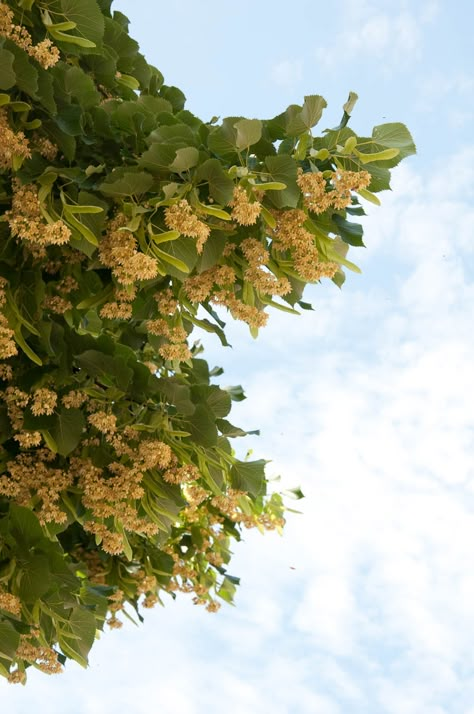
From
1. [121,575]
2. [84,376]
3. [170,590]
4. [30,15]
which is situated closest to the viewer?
[30,15]

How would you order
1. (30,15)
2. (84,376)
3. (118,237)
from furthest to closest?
(84,376)
(30,15)
(118,237)

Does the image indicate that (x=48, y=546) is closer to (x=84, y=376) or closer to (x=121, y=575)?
(x=84, y=376)

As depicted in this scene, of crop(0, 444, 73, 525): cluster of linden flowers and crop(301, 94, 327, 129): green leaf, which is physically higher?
crop(301, 94, 327, 129): green leaf

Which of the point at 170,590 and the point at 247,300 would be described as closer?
the point at 247,300

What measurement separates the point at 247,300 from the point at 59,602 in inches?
40.1

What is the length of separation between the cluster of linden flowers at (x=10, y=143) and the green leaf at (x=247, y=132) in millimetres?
545

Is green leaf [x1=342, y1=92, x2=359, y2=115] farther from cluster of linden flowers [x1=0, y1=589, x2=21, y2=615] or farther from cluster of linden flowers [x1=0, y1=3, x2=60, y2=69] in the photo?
cluster of linden flowers [x1=0, y1=589, x2=21, y2=615]

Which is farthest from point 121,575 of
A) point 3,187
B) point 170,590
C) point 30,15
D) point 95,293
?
point 30,15

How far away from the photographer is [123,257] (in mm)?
2051

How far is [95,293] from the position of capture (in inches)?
96.9

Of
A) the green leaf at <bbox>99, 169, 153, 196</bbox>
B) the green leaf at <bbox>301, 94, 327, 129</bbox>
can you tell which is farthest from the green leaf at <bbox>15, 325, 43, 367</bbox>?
the green leaf at <bbox>301, 94, 327, 129</bbox>

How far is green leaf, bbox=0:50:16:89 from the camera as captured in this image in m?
1.98

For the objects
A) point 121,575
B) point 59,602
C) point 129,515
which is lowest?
point 59,602

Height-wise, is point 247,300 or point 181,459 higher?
point 247,300
